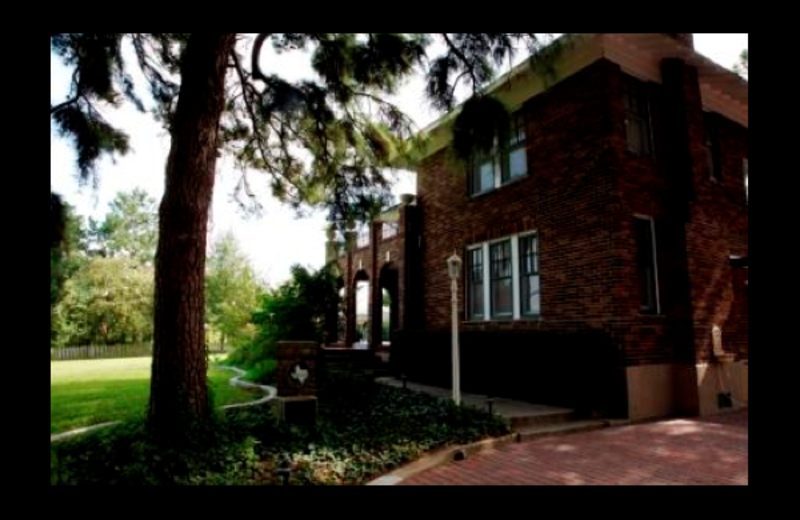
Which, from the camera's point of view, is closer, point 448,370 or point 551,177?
point 551,177

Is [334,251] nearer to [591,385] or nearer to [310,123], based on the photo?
[310,123]

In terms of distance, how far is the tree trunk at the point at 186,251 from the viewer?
5344mm

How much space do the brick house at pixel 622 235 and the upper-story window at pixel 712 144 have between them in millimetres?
39

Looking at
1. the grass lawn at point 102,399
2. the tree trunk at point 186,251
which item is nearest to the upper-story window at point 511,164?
the tree trunk at point 186,251

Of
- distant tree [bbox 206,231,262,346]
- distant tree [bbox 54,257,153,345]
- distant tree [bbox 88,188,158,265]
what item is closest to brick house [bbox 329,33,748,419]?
distant tree [bbox 206,231,262,346]

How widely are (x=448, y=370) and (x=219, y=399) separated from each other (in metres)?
5.00

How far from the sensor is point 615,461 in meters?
5.64

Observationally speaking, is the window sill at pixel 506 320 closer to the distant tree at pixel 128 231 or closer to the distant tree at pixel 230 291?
the distant tree at pixel 230 291

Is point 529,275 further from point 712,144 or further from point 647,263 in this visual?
point 712,144

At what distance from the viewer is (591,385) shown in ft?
26.9
